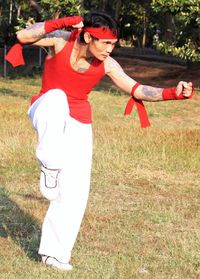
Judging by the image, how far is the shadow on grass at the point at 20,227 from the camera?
6.03 meters

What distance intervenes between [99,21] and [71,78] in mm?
465

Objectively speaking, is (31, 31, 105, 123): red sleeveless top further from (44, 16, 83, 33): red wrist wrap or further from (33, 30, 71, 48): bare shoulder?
(44, 16, 83, 33): red wrist wrap

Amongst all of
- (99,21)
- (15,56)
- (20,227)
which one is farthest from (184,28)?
(15,56)

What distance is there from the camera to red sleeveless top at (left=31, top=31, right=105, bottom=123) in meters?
5.20

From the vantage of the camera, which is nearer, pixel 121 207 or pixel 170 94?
pixel 170 94

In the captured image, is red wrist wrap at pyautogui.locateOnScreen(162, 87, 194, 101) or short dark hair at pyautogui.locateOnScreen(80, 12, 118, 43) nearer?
short dark hair at pyautogui.locateOnScreen(80, 12, 118, 43)

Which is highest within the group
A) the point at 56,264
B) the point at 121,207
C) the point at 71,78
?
the point at 71,78

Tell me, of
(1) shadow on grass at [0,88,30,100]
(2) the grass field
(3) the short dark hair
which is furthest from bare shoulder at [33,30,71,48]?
(1) shadow on grass at [0,88,30,100]

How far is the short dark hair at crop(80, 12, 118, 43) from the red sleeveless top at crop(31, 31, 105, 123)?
0.13 metres

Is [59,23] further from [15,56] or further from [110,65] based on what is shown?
[110,65]

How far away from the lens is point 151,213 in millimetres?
7297

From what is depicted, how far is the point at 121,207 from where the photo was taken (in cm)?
756

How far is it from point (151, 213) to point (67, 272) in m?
2.13

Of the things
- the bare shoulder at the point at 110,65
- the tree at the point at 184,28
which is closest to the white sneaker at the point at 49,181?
the bare shoulder at the point at 110,65
